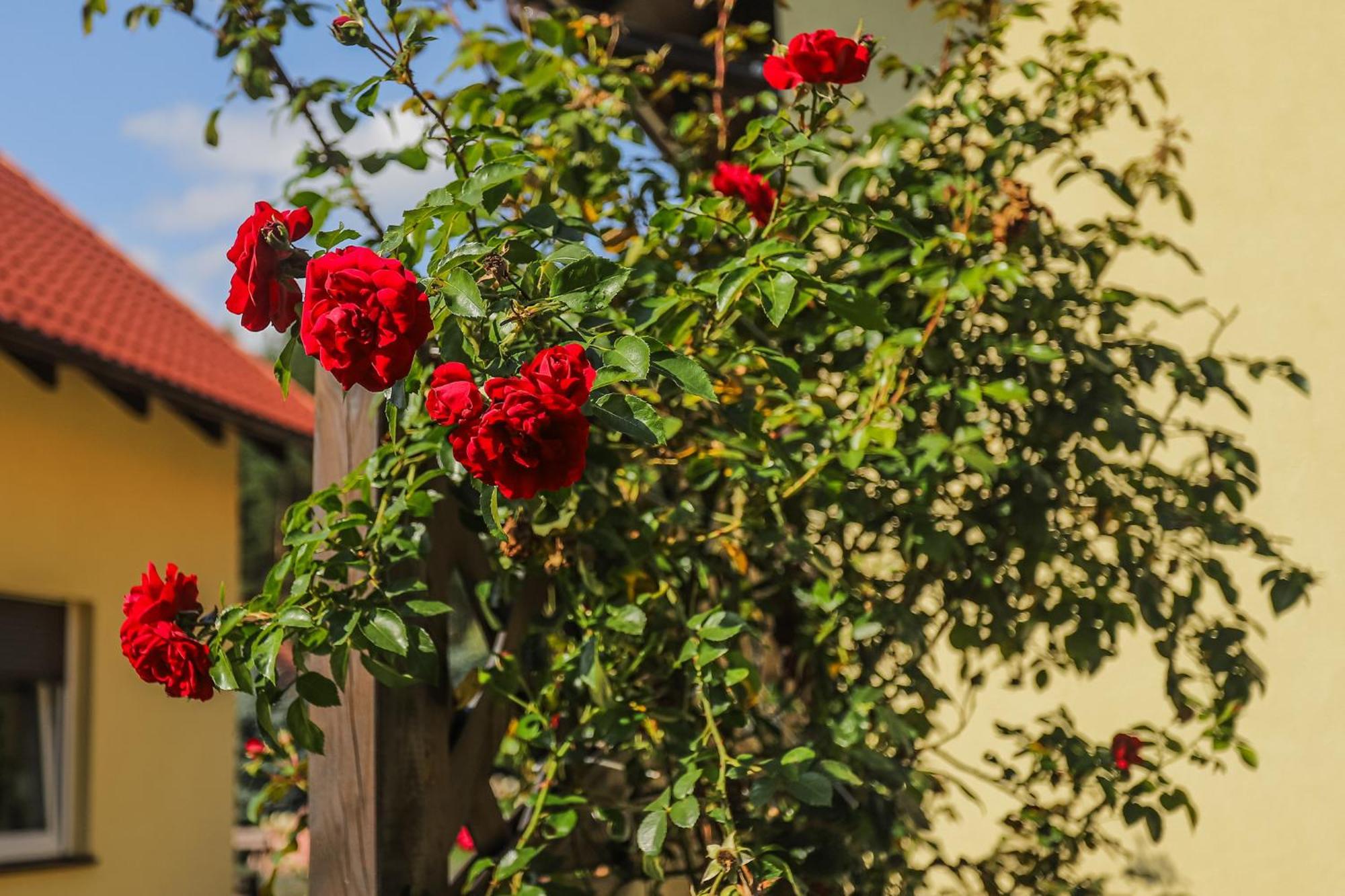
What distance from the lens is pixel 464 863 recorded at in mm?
2156

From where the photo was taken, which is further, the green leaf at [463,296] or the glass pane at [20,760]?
the glass pane at [20,760]

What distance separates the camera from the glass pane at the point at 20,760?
6.10 m

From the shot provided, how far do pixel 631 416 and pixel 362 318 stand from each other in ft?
0.99

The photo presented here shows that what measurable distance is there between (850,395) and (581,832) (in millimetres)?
909

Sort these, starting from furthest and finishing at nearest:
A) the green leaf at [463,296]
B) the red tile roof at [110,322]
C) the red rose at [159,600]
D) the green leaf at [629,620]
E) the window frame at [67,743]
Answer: the window frame at [67,743] → the red tile roof at [110,322] → the green leaf at [629,620] → the red rose at [159,600] → the green leaf at [463,296]

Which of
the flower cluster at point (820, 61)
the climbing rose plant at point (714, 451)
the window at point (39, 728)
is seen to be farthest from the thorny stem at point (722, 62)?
the window at point (39, 728)

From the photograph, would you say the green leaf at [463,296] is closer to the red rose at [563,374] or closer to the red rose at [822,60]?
the red rose at [563,374]

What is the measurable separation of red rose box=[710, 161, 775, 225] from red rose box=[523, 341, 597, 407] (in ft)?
2.29

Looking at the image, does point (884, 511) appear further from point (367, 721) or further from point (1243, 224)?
point (1243, 224)

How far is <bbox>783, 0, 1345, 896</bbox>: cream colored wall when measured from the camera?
3254 mm

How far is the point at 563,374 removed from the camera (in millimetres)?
1391

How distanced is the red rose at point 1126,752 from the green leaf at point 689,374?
1218mm

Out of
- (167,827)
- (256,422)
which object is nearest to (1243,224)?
(256,422)

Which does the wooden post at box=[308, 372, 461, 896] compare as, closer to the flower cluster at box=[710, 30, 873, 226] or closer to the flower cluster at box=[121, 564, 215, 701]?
the flower cluster at box=[121, 564, 215, 701]
